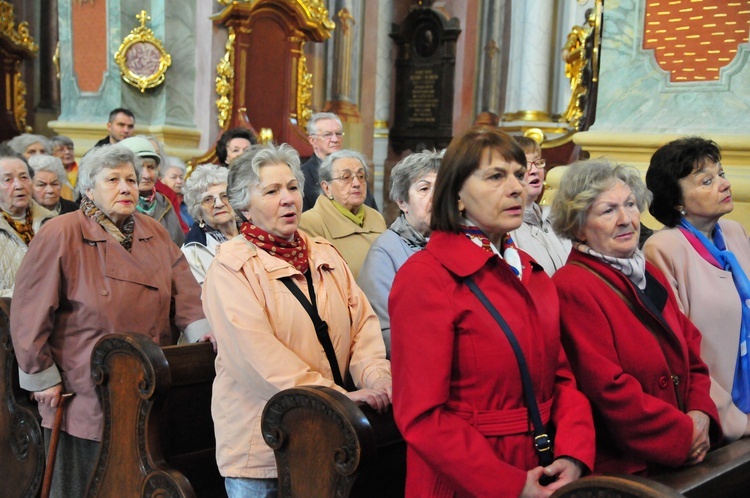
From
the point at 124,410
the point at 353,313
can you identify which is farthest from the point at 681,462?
the point at 124,410

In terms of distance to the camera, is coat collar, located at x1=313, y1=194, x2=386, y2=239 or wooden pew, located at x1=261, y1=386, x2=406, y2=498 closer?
wooden pew, located at x1=261, y1=386, x2=406, y2=498

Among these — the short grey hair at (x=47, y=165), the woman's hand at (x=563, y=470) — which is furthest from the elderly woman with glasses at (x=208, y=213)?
the woman's hand at (x=563, y=470)

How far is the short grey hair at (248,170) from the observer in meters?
2.84

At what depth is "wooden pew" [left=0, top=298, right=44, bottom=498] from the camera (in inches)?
141

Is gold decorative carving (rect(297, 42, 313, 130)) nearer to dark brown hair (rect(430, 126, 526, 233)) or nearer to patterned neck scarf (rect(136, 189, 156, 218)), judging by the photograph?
patterned neck scarf (rect(136, 189, 156, 218))

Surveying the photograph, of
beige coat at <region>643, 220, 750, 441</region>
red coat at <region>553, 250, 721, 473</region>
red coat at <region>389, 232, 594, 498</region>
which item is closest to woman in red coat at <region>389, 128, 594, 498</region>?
red coat at <region>389, 232, 594, 498</region>

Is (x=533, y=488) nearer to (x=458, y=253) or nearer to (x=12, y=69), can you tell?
(x=458, y=253)

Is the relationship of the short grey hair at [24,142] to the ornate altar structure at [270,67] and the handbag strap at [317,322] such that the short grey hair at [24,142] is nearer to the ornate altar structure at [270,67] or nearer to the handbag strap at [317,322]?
the ornate altar structure at [270,67]

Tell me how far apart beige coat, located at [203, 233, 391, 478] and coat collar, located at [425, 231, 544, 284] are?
648 millimetres

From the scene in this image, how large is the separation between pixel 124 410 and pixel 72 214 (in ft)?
2.62

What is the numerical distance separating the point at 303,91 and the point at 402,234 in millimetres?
6192

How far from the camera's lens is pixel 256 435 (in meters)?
2.62

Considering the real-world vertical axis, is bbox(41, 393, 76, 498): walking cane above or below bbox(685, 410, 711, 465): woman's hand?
below

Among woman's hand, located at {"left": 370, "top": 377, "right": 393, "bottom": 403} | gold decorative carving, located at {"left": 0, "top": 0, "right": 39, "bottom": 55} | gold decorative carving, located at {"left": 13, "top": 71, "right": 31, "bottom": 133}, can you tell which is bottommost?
woman's hand, located at {"left": 370, "top": 377, "right": 393, "bottom": 403}
